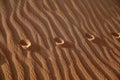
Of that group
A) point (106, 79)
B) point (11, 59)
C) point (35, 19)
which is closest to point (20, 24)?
point (35, 19)

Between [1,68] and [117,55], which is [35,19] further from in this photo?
[117,55]

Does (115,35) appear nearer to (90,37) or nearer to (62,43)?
(90,37)

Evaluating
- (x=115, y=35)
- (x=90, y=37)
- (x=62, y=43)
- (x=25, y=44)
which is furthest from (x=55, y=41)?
(x=115, y=35)

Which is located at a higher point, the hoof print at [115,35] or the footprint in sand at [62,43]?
the footprint in sand at [62,43]

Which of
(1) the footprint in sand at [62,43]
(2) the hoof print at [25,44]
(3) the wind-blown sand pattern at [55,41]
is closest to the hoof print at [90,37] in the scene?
(3) the wind-blown sand pattern at [55,41]

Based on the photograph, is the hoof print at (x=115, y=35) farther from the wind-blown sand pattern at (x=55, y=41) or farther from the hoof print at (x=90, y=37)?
the hoof print at (x=90, y=37)

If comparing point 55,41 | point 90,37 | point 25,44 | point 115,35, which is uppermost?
point 25,44

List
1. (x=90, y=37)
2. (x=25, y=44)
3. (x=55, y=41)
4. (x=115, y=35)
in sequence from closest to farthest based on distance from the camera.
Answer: (x=25, y=44) < (x=55, y=41) < (x=90, y=37) < (x=115, y=35)

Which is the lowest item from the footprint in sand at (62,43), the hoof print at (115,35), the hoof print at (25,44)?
the hoof print at (115,35)
